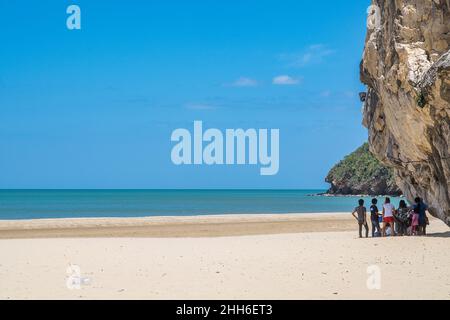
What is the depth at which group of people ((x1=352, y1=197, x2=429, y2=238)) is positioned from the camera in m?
24.0

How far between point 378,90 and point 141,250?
1480 cm

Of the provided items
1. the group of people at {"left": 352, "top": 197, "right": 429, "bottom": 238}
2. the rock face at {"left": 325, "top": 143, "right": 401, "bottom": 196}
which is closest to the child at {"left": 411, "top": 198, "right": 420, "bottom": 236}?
the group of people at {"left": 352, "top": 197, "right": 429, "bottom": 238}

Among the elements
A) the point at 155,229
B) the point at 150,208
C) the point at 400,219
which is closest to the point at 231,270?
the point at 400,219

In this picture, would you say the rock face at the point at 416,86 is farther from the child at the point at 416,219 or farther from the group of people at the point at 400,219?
the child at the point at 416,219

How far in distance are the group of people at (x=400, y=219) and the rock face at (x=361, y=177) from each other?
130989 millimetres

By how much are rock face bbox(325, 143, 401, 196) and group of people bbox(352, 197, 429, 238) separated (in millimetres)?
130989

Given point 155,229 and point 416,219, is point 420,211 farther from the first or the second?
point 155,229

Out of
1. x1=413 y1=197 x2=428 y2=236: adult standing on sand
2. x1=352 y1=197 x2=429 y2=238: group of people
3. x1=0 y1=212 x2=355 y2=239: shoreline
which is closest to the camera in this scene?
x1=413 y1=197 x2=428 y2=236: adult standing on sand

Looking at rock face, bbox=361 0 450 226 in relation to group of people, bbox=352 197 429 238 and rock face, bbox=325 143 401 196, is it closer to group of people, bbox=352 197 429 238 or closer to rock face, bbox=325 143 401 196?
group of people, bbox=352 197 429 238

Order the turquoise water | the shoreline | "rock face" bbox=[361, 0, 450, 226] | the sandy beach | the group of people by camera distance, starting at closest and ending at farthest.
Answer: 1. the sandy beach
2. "rock face" bbox=[361, 0, 450, 226]
3. the group of people
4. the shoreline
5. the turquoise water

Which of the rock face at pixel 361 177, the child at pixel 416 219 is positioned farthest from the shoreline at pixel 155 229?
the rock face at pixel 361 177

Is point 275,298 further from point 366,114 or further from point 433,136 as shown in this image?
point 366,114
